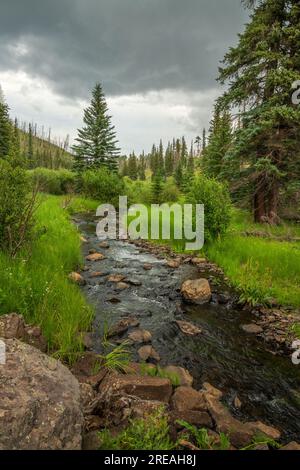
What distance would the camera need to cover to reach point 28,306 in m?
4.52

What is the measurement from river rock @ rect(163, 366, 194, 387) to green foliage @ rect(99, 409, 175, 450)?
1.43 metres

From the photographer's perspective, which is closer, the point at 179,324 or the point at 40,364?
the point at 40,364

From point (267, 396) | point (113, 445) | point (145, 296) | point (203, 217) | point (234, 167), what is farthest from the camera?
point (234, 167)

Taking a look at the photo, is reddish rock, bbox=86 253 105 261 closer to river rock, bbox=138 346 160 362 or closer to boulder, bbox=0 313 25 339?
river rock, bbox=138 346 160 362

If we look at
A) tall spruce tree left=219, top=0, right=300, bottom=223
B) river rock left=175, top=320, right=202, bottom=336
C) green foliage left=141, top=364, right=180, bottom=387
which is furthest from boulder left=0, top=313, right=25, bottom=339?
tall spruce tree left=219, top=0, right=300, bottom=223

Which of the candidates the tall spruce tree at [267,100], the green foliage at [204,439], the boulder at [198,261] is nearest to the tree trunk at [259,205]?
the tall spruce tree at [267,100]

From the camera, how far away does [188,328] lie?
226 inches

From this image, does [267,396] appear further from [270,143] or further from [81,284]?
[270,143]

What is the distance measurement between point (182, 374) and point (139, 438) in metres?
1.87

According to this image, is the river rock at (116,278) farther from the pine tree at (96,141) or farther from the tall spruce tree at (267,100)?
the pine tree at (96,141)

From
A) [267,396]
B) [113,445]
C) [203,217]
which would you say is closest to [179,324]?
[267,396]

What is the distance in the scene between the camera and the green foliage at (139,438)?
2.31 m

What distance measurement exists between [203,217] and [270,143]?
6.28m

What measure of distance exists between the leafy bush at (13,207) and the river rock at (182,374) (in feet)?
13.5
